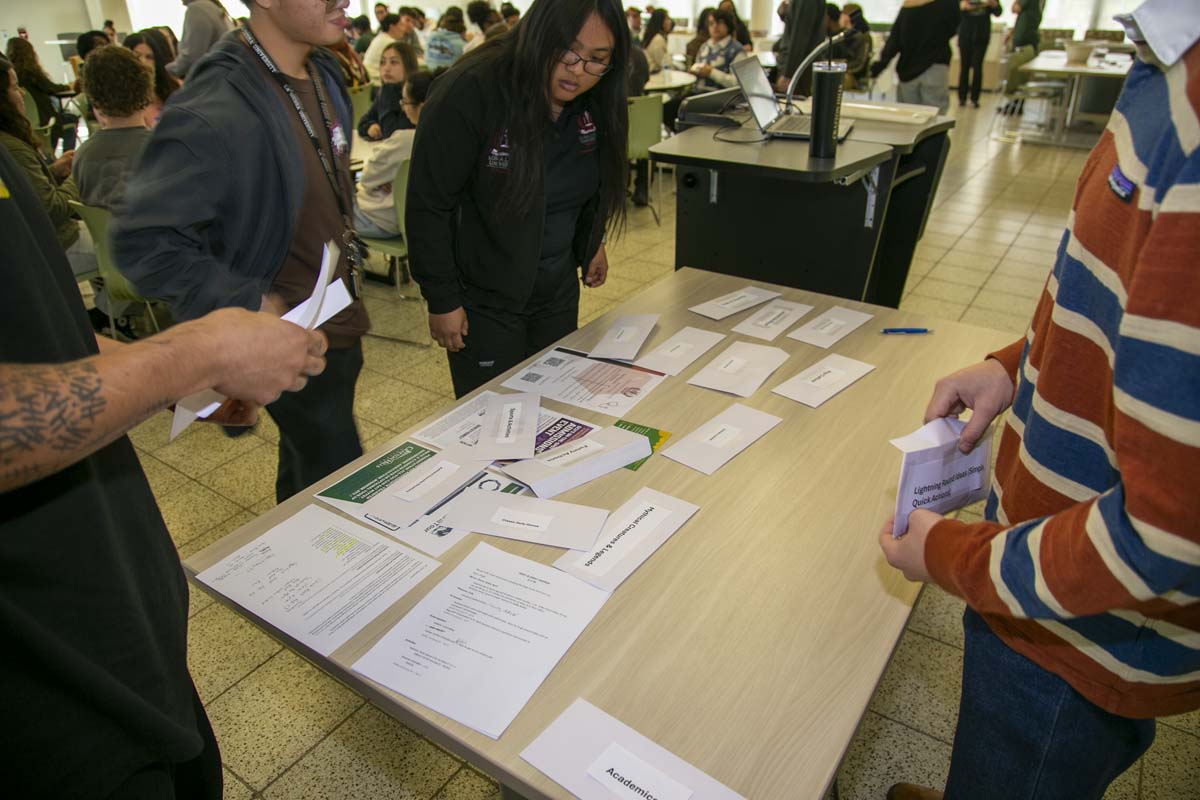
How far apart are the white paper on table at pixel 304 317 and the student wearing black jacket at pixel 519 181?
0.65m

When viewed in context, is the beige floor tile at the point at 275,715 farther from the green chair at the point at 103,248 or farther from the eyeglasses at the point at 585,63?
the green chair at the point at 103,248

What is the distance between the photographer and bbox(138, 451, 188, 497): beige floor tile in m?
2.47

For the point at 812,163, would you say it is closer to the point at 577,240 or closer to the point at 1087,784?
the point at 577,240

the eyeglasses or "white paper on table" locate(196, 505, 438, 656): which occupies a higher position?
the eyeglasses

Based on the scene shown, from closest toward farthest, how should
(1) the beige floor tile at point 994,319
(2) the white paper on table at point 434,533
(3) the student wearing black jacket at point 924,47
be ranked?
(2) the white paper on table at point 434,533 → (1) the beige floor tile at point 994,319 → (3) the student wearing black jacket at point 924,47

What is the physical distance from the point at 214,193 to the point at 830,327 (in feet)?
4.43

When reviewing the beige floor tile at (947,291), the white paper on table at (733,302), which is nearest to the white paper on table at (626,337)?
the white paper on table at (733,302)

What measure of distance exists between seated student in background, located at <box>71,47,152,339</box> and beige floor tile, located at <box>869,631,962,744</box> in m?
3.04

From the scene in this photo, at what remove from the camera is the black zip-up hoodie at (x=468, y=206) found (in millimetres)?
1576

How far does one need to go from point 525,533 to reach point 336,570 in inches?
11.1

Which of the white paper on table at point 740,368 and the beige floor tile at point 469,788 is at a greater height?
the white paper on table at point 740,368

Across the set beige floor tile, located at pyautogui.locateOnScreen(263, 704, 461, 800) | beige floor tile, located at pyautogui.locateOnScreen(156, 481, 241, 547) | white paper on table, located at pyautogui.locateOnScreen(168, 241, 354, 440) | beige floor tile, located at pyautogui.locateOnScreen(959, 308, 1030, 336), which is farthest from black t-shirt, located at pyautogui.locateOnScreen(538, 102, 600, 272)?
beige floor tile, located at pyautogui.locateOnScreen(959, 308, 1030, 336)

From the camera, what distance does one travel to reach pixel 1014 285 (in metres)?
3.88

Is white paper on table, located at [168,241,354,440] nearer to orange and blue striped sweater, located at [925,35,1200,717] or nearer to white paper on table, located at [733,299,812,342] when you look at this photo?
orange and blue striped sweater, located at [925,35,1200,717]
